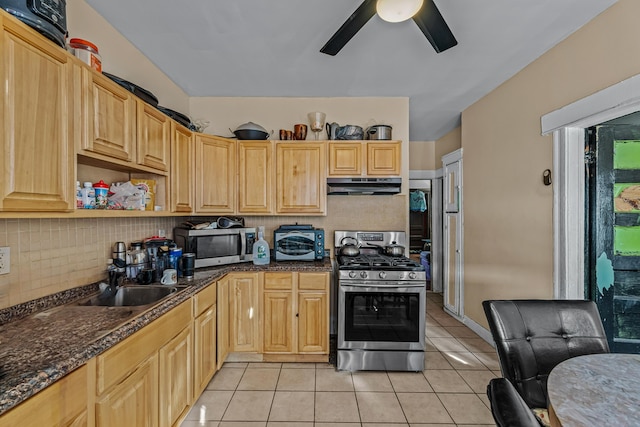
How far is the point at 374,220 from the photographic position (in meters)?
3.22

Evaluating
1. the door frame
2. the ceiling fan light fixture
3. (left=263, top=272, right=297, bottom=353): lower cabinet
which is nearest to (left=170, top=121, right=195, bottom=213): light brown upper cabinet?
(left=263, top=272, right=297, bottom=353): lower cabinet

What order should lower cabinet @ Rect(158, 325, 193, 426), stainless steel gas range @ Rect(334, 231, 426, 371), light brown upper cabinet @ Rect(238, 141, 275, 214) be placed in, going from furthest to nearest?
1. light brown upper cabinet @ Rect(238, 141, 275, 214)
2. stainless steel gas range @ Rect(334, 231, 426, 371)
3. lower cabinet @ Rect(158, 325, 193, 426)

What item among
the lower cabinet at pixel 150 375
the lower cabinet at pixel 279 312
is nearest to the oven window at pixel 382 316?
the lower cabinet at pixel 279 312

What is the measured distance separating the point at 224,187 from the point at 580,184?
2.91 metres

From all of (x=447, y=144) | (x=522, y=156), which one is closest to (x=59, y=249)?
(x=522, y=156)

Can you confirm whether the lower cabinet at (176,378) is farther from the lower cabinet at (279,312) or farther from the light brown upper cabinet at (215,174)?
the light brown upper cabinet at (215,174)

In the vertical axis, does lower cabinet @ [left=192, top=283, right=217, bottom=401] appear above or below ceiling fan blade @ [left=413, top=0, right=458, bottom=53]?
below

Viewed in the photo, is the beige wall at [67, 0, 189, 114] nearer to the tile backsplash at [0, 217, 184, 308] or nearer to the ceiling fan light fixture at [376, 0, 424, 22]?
the tile backsplash at [0, 217, 184, 308]

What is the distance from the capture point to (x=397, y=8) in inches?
54.2

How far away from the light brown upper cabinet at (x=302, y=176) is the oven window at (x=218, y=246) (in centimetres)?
56

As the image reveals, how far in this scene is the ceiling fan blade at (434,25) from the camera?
54.9 inches

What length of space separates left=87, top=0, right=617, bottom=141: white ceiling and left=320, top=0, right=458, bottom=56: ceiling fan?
282 mm

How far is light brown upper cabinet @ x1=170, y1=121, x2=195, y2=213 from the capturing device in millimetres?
2273

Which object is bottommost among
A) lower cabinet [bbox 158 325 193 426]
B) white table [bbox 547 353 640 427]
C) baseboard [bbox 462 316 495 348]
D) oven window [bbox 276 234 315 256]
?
baseboard [bbox 462 316 495 348]
